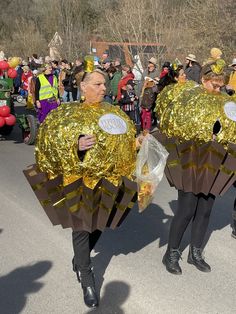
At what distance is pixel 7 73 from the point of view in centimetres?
934

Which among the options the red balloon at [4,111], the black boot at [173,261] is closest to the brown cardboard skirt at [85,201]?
the black boot at [173,261]

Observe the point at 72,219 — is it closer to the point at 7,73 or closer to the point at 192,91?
the point at 192,91

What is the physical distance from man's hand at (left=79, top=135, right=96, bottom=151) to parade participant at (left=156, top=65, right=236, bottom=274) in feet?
2.95

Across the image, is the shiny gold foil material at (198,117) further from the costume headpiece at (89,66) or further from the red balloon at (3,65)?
the red balloon at (3,65)

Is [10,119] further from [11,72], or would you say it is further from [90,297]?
[90,297]

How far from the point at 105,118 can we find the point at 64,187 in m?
0.53

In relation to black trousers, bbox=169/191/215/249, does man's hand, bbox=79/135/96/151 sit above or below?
above

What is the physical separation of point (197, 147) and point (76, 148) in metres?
1.03

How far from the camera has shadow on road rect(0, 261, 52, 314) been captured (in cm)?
321

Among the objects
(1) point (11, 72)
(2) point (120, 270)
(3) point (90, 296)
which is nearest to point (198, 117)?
(2) point (120, 270)

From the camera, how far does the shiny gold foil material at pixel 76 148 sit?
2881mm

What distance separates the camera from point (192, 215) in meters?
3.61

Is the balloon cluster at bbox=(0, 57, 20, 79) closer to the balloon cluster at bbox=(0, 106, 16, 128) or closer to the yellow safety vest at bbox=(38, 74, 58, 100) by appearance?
the yellow safety vest at bbox=(38, 74, 58, 100)

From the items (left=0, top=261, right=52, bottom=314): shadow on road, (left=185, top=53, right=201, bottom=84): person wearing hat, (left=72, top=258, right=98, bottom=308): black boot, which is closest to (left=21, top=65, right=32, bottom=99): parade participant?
A: (left=185, top=53, right=201, bottom=84): person wearing hat
